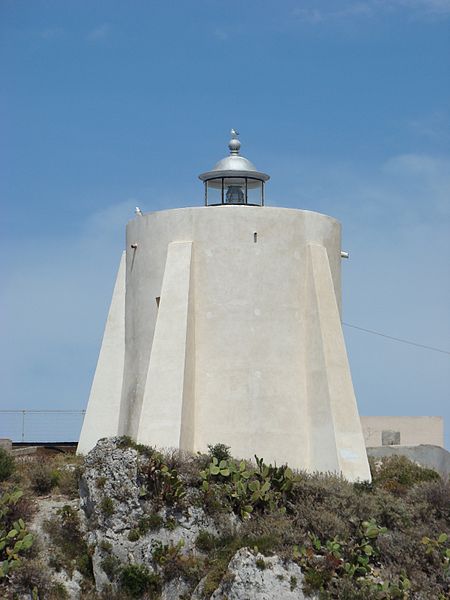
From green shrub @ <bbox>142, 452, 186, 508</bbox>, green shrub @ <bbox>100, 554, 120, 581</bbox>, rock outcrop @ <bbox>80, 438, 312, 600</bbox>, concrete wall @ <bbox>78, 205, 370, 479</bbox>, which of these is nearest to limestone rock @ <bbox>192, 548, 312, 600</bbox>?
rock outcrop @ <bbox>80, 438, 312, 600</bbox>

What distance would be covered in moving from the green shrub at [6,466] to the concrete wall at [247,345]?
3.20 metres

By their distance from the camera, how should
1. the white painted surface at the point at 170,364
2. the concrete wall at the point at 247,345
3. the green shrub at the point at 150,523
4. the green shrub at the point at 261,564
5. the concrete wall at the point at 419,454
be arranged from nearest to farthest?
the green shrub at the point at 261,564 < the green shrub at the point at 150,523 < the white painted surface at the point at 170,364 < the concrete wall at the point at 247,345 < the concrete wall at the point at 419,454

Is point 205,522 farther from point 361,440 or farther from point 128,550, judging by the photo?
point 361,440

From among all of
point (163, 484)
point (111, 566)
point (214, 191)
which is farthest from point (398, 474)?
point (111, 566)

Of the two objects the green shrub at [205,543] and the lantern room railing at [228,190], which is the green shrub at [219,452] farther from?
the lantern room railing at [228,190]

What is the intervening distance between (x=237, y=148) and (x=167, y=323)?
19.9ft

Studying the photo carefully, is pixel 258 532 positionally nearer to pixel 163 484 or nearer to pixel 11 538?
pixel 163 484

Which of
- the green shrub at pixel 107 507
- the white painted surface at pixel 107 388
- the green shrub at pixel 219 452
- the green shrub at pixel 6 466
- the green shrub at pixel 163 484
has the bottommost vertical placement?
the green shrub at pixel 107 507

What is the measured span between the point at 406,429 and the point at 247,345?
46.8 ft

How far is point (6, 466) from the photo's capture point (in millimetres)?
29719

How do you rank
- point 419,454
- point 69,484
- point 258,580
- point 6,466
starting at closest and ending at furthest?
point 258,580 < point 69,484 < point 6,466 < point 419,454

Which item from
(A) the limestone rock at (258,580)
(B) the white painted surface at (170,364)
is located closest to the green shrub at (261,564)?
(A) the limestone rock at (258,580)

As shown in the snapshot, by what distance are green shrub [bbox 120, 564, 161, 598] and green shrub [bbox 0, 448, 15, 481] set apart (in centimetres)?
506

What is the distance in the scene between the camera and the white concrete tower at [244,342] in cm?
3002
